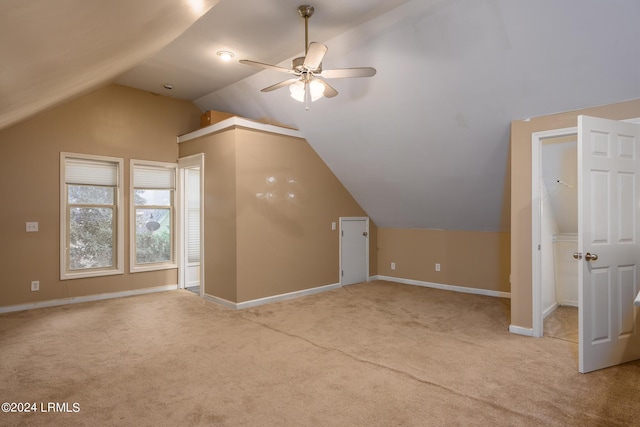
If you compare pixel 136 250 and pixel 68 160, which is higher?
pixel 68 160

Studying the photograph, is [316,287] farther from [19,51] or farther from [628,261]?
[19,51]

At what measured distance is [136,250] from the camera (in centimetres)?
567

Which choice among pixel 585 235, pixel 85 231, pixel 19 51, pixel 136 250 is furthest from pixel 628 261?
pixel 85 231

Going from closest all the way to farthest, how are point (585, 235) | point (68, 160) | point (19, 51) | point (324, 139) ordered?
point (19, 51)
point (585, 235)
point (68, 160)
point (324, 139)

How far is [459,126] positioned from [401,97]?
74 centimetres

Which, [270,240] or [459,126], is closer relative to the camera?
[459,126]

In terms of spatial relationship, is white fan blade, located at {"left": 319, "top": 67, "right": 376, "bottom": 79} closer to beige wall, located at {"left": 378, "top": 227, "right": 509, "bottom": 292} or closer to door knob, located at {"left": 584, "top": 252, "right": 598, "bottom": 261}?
door knob, located at {"left": 584, "top": 252, "right": 598, "bottom": 261}

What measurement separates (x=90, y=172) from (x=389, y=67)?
4.43 metres

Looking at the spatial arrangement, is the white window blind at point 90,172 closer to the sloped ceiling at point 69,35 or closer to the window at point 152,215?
the window at point 152,215

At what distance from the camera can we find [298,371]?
296 cm

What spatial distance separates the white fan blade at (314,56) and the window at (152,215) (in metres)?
3.80

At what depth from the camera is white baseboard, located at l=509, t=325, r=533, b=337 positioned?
3.79m

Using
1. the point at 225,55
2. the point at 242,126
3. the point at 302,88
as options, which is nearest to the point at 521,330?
the point at 302,88

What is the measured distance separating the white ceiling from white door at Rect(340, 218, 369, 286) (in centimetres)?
101
